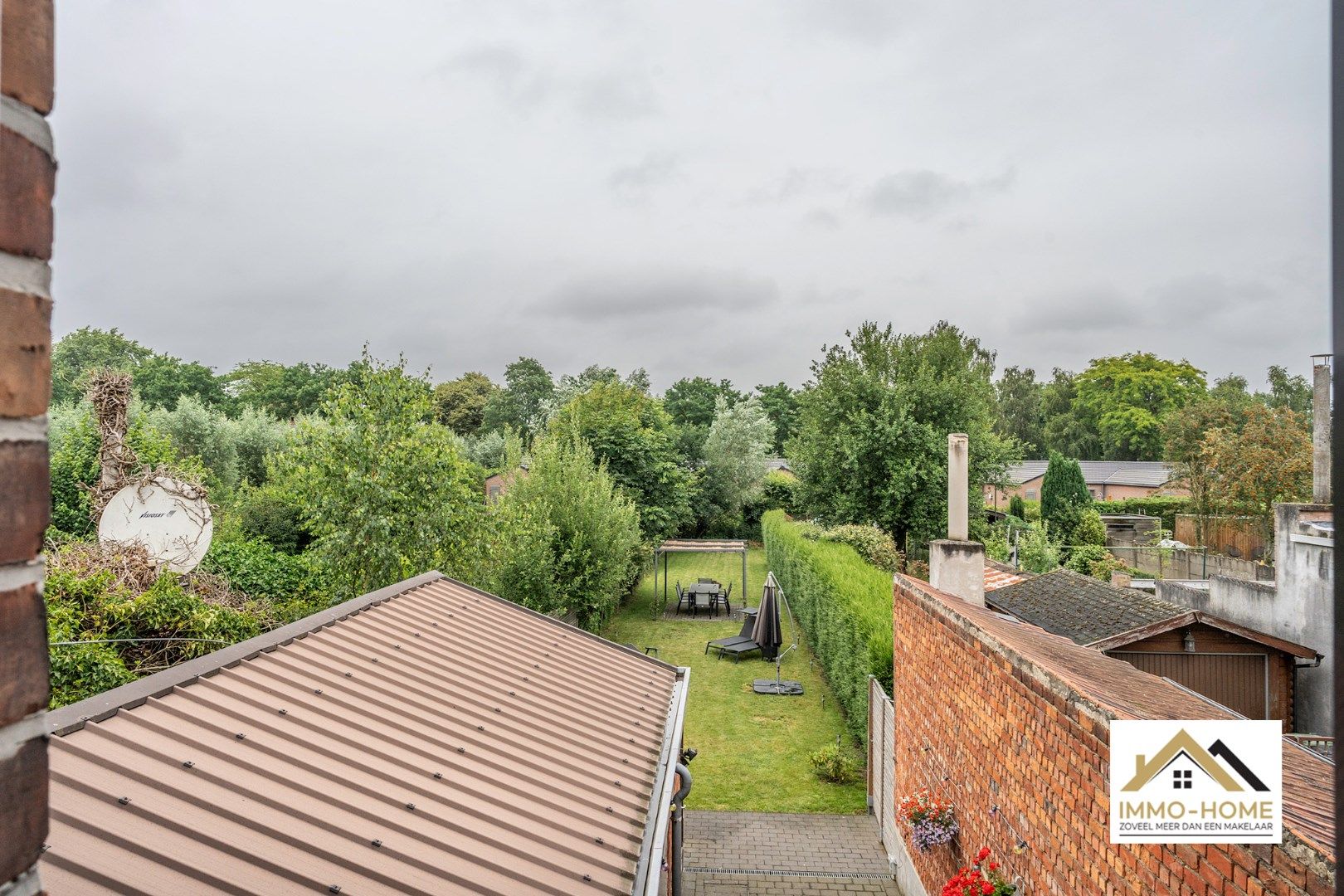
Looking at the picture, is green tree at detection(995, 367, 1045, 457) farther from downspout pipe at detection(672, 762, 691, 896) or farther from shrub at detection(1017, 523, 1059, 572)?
downspout pipe at detection(672, 762, 691, 896)

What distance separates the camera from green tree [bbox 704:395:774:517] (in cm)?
3884

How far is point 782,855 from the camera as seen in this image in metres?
9.64

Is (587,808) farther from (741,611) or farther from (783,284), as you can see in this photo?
(783,284)

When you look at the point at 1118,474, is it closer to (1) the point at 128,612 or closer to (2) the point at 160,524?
(2) the point at 160,524

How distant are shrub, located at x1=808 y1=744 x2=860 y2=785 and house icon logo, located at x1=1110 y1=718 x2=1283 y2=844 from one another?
348 inches

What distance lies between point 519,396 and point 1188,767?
66064mm

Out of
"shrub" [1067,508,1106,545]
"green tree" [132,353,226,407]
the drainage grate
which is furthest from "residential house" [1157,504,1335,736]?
"green tree" [132,353,226,407]

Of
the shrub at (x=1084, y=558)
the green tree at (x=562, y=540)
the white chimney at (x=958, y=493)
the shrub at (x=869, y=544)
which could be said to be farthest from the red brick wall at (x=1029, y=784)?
the shrub at (x=1084, y=558)

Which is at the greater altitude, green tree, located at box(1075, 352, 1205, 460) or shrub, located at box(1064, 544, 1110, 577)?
green tree, located at box(1075, 352, 1205, 460)

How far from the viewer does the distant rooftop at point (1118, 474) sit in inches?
1812

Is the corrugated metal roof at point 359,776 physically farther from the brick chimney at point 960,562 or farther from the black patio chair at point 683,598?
the black patio chair at point 683,598

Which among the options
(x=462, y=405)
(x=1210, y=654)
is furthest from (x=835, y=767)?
(x=462, y=405)

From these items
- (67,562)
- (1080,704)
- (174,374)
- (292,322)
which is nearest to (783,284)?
(292,322)

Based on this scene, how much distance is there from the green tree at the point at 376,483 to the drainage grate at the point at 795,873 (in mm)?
6011
